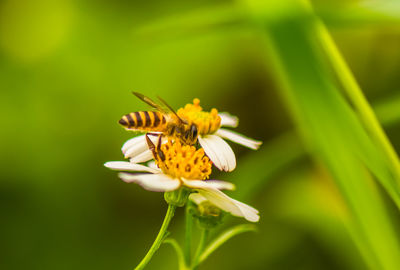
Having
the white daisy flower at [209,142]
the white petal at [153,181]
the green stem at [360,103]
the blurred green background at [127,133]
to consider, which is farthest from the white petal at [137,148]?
the blurred green background at [127,133]

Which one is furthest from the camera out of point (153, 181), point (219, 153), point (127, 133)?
point (127, 133)

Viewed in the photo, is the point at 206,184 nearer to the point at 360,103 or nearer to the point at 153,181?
the point at 153,181

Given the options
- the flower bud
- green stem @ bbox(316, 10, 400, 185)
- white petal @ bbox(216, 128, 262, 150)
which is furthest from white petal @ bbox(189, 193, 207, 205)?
green stem @ bbox(316, 10, 400, 185)

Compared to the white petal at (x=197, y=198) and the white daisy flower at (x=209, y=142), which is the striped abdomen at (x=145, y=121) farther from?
the white petal at (x=197, y=198)

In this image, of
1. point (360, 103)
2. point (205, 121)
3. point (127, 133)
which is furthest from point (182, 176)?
point (127, 133)

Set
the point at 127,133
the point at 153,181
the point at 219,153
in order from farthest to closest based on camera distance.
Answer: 1. the point at 127,133
2. the point at 219,153
3. the point at 153,181

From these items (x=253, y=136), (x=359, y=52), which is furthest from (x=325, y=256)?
(x=359, y=52)

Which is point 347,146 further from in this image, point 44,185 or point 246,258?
point 44,185

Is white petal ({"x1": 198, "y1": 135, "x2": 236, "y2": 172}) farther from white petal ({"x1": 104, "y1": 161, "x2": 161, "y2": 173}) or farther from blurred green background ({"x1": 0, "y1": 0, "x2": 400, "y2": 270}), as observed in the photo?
blurred green background ({"x1": 0, "y1": 0, "x2": 400, "y2": 270})
